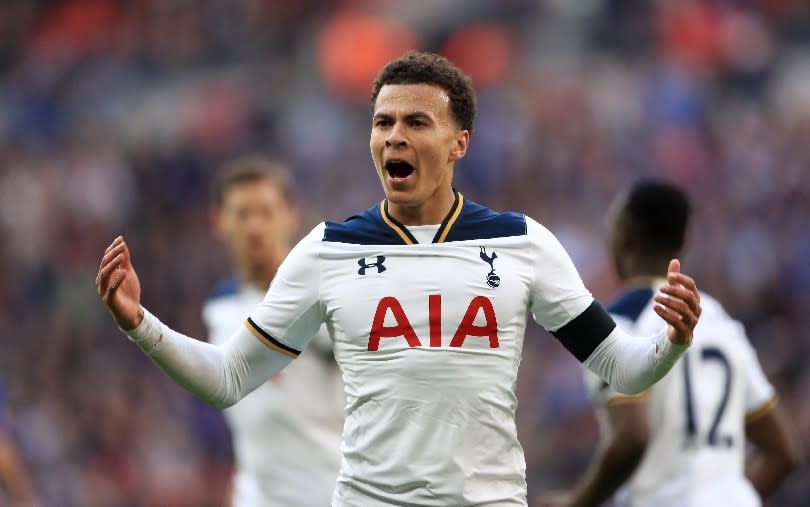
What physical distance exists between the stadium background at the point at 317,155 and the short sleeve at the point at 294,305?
7.61 m

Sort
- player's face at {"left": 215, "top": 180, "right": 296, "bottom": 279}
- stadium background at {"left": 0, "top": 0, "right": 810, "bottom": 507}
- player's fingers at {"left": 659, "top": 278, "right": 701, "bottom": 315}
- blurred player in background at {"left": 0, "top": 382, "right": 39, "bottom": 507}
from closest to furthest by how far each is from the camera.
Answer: player's fingers at {"left": 659, "top": 278, "right": 701, "bottom": 315} → player's face at {"left": 215, "top": 180, "right": 296, "bottom": 279} → blurred player in background at {"left": 0, "top": 382, "right": 39, "bottom": 507} → stadium background at {"left": 0, "top": 0, "right": 810, "bottom": 507}

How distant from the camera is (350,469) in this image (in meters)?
4.21

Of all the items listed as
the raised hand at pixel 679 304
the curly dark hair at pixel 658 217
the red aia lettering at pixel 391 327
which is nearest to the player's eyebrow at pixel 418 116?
the red aia lettering at pixel 391 327

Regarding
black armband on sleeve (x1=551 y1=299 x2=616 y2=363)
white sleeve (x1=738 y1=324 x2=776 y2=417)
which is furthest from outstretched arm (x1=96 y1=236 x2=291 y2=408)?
white sleeve (x1=738 y1=324 x2=776 y2=417)

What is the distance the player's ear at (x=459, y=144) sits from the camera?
4480 millimetres

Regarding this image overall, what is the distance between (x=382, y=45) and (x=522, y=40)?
196cm

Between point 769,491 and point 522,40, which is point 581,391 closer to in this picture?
point 769,491

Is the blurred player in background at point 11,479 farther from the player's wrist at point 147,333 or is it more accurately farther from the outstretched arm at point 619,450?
the player's wrist at point 147,333

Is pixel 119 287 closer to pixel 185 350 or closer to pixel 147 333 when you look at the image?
pixel 147 333

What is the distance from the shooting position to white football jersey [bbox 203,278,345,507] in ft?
20.8

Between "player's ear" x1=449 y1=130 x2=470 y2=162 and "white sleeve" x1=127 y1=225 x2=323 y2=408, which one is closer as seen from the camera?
"white sleeve" x1=127 y1=225 x2=323 y2=408

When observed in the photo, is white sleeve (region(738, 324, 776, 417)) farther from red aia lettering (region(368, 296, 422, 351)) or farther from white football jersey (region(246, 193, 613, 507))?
red aia lettering (region(368, 296, 422, 351))

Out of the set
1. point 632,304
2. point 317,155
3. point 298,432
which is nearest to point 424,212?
point 632,304

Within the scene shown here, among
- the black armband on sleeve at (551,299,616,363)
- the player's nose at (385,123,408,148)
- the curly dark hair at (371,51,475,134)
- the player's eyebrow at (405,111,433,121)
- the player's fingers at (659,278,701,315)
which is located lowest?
the black armband on sleeve at (551,299,616,363)
